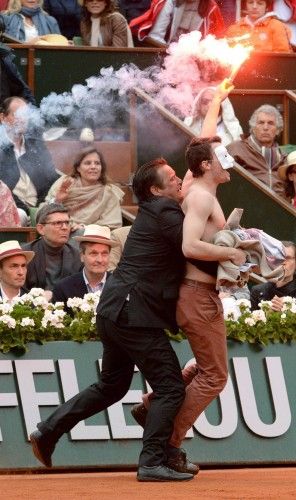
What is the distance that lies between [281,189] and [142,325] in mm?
5526

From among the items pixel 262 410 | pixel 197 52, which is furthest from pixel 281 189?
pixel 262 410

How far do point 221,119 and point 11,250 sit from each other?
12.3ft

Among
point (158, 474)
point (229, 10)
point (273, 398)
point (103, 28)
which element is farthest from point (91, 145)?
point (158, 474)

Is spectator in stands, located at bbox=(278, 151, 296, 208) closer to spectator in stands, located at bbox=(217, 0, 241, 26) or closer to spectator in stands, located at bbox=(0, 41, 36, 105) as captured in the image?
spectator in stands, located at bbox=(0, 41, 36, 105)

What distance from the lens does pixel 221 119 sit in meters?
15.3

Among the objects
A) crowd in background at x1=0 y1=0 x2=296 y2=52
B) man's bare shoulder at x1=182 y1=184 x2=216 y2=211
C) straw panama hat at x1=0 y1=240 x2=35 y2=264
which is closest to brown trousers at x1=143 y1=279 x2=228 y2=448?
man's bare shoulder at x1=182 y1=184 x2=216 y2=211

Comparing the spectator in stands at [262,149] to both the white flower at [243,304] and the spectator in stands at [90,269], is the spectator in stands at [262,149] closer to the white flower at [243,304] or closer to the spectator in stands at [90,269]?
the spectator in stands at [90,269]

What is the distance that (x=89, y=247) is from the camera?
1240cm

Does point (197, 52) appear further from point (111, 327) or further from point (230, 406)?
point (111, 327)

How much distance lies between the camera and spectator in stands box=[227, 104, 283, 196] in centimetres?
1474

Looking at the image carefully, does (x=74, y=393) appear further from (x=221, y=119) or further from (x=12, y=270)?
(x=221, y=119)

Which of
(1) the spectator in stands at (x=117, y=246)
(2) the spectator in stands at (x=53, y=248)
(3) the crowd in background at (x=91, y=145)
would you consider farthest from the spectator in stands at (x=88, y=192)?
(2) the spectator in stands at (x=53, y=248)

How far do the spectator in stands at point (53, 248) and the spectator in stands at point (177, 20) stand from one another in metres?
3.81

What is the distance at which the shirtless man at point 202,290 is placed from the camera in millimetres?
9406
